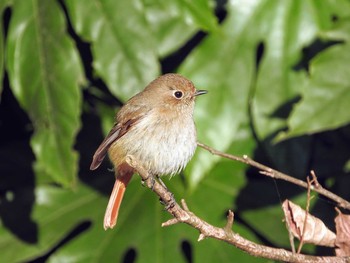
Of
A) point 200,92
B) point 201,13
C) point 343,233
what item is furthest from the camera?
point 200,92

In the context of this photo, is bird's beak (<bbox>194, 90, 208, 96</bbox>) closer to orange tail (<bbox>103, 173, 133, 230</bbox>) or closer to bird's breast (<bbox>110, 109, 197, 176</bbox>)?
bird's breast (<bbox>110, 109, 197, 176</bbox>)

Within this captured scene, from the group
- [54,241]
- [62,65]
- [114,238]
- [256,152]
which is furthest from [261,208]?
[62,65]

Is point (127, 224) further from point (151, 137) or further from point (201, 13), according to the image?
point (201, 13)

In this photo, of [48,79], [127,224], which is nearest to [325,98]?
[48,79]

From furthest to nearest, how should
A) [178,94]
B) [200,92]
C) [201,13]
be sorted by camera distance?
[178,94] < [200,92] < [201,13]

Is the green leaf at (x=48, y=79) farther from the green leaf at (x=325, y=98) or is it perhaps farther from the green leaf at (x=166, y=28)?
the green leaf at (x=325, y=98)

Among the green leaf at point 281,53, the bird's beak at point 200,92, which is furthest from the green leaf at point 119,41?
the green leaf at point 281,53

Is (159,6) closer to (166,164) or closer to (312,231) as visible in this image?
(166,164)

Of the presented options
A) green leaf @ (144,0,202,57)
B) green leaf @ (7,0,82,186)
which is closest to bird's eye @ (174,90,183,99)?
green leaf @ (144,0,202,57)
